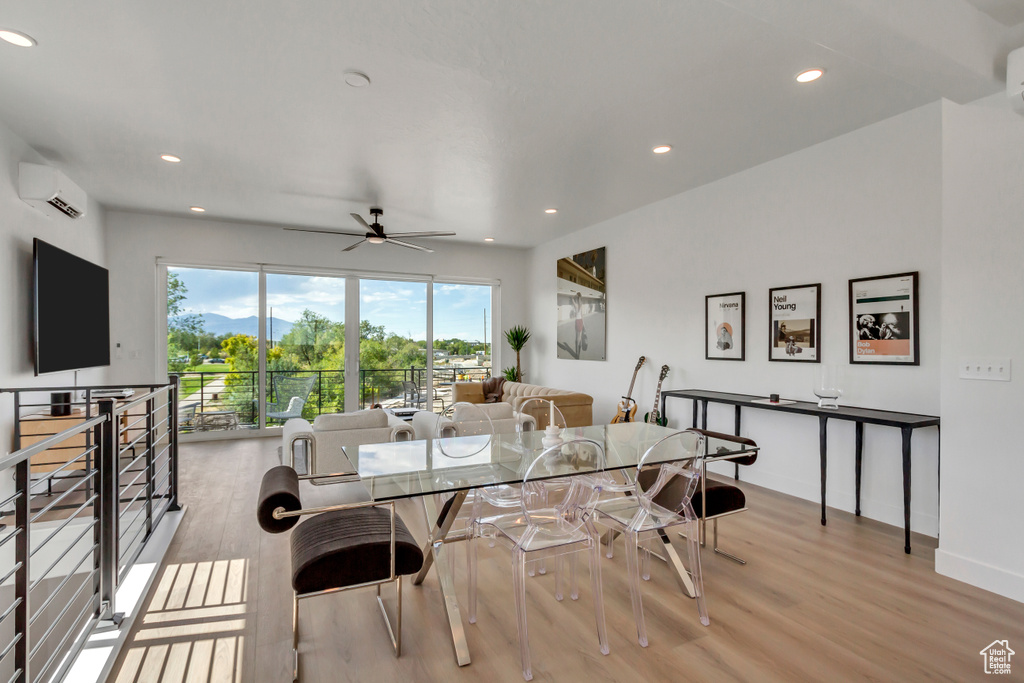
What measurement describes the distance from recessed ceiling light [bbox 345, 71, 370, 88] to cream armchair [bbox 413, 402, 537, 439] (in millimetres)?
2227

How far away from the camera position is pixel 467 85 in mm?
2973

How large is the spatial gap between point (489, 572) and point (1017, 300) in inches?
115

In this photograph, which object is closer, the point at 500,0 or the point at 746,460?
the point at 500,0

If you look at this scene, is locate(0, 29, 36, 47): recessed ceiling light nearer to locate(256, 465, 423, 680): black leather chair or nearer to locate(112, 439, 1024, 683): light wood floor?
locate(256, 465, 423, 680): black leather chair

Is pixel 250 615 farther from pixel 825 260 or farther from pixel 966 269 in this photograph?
pixel 825 260

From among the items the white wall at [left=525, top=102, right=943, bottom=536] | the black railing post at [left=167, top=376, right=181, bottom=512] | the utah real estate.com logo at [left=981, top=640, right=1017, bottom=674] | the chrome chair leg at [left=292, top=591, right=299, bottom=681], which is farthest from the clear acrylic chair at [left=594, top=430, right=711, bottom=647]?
the black railing post at [left=167, top=376, right=181, bottom=512]

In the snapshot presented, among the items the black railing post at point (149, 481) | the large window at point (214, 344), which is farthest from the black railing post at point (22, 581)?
the large window at point (214, 344)

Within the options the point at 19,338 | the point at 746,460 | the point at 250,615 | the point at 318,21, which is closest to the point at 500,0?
the point at 318,21

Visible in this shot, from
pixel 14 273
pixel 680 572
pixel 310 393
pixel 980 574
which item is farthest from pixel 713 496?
pixel 310 393

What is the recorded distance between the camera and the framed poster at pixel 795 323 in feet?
12.7

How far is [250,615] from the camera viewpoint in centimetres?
233

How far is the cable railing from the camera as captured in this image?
146 cm

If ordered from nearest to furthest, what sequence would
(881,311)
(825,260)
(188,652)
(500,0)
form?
1. (188,652)
2. (500,0)
3. (881,311)
4. (825,260)

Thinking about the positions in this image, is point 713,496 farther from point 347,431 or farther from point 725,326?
point 347,431
